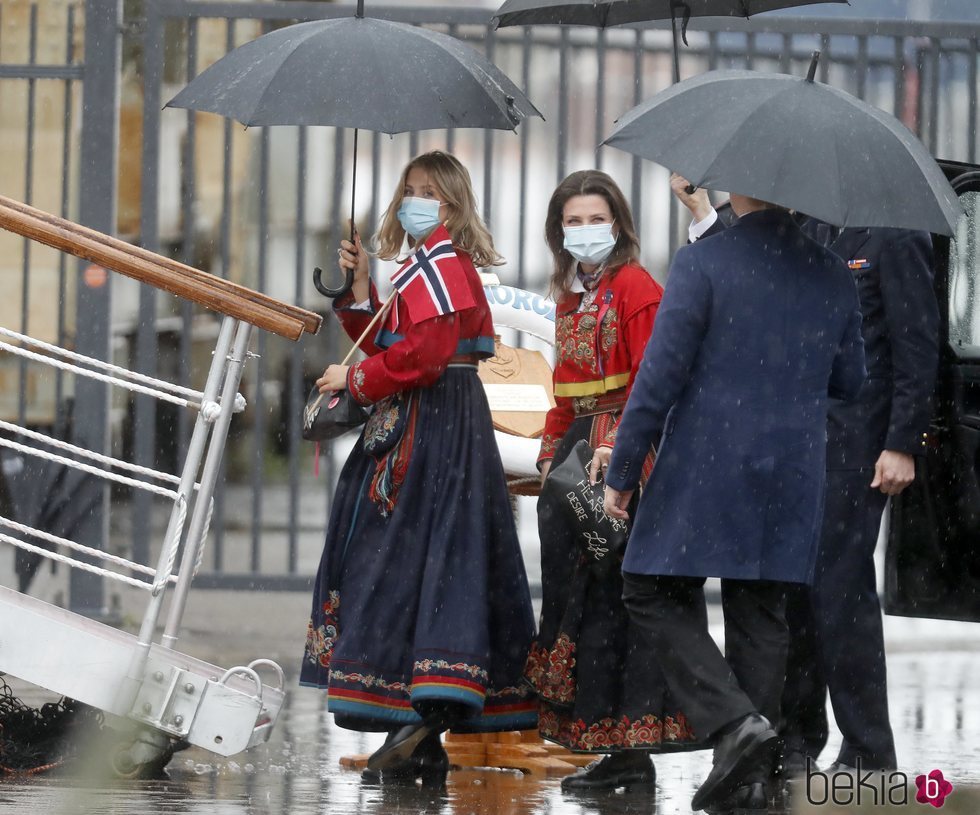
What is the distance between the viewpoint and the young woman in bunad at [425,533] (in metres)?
4.88

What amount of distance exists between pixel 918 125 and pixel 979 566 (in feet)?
9.78

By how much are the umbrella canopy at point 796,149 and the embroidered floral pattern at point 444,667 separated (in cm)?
143

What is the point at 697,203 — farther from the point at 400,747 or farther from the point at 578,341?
the point at 400,747

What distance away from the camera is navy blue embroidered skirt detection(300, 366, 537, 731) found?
4863 millimetres

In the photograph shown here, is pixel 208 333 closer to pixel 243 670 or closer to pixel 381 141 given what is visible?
pixel 381 141

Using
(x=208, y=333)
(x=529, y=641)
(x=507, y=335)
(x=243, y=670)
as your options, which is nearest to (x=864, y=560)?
(x=529, y=641)

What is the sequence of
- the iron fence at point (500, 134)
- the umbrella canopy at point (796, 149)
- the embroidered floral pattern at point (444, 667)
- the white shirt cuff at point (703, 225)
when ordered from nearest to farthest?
1. the umbrella canopy at point (796, 149)
2. the embroidered floral pattern at point (444, 667)
3. the white shirt cuff at point (703, 225)
4. the iron fence at point (500, 134)

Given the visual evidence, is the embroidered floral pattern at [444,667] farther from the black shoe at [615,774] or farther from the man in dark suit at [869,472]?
the man in dark suit at [869,472]

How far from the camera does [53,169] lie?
8.41m

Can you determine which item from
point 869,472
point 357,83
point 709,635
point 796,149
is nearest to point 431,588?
point 709,635

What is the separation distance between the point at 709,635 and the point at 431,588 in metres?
0.87

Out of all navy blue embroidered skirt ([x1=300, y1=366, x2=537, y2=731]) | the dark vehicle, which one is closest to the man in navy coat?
navy blue embroidered skirt ([x1=300, y1=366, x2=537, y2=731])

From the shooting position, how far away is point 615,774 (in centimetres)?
491

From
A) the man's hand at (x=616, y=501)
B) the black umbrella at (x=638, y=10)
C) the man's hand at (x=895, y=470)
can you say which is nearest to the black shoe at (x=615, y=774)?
the man's hand at (x=616, y=501)
